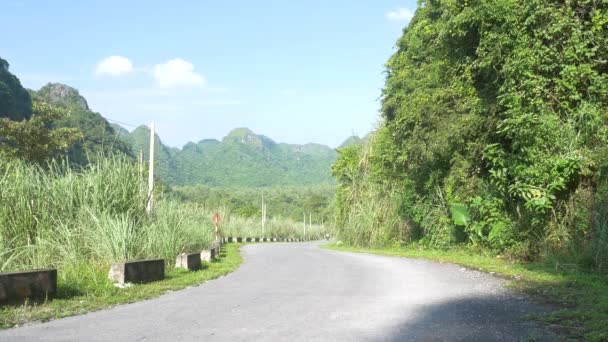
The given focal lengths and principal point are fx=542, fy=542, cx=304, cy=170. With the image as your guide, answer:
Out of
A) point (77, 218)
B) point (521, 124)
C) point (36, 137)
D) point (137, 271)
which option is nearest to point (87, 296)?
point (137, 271)

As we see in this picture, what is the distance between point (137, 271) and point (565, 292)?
731 cm

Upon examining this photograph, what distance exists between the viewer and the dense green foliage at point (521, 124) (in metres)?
12.5

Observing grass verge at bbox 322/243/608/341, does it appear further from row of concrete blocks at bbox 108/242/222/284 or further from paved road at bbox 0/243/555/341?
row of concrete blocks at bbox 108/242/222/284

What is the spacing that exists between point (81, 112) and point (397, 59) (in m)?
24.0

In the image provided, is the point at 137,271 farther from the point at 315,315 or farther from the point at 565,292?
the point at 565,292

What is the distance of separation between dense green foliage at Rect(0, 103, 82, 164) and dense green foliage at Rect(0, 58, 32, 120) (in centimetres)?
2581

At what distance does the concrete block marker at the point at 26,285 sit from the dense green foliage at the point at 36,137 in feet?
56.3

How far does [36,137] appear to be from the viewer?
24.3 metres

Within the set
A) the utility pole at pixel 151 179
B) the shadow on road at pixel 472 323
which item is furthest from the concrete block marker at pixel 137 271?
the shadow on road at pixel 472 323

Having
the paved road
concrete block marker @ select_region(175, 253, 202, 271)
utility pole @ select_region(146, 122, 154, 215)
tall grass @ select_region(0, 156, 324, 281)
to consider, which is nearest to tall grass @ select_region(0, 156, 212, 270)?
tall grass @ select_region(0, 156, 324, 281)

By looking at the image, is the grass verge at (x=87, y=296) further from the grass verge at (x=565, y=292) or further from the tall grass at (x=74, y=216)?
the grass verge at (x=565, y=292)

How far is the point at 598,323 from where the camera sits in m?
5.92

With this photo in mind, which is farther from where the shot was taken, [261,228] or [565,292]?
[261,228]

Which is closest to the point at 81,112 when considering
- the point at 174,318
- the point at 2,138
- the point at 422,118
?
the point at 2,138
